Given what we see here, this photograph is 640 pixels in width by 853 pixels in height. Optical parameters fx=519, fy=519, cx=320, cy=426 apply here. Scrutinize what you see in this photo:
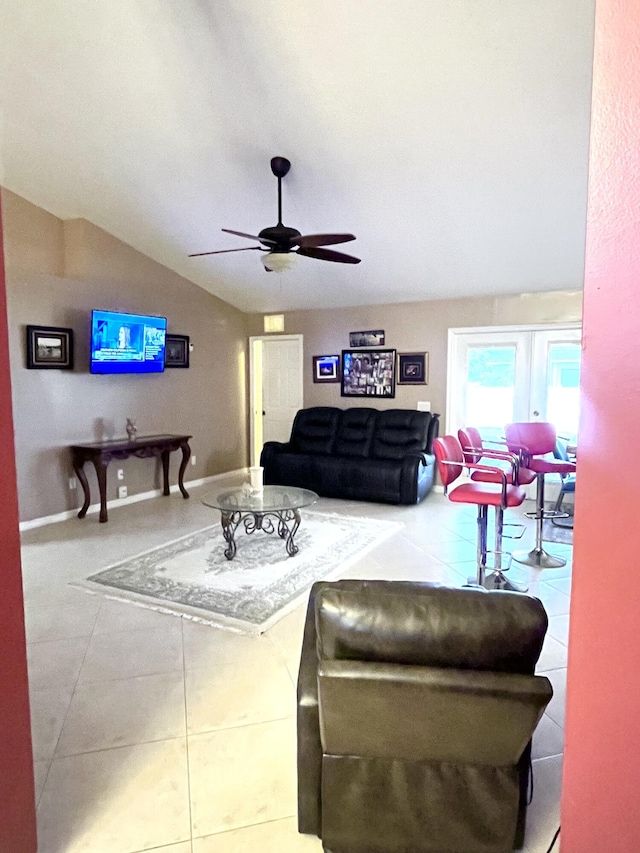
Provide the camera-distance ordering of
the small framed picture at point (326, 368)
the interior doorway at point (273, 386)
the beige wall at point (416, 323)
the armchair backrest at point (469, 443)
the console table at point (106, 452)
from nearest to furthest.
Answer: the armchair backrest at point (469, 443), the console table at point (106, 452), the beige wall at point (416, 323), the small framed picture at point (326, 368), the interior doorway at point (273, 386)

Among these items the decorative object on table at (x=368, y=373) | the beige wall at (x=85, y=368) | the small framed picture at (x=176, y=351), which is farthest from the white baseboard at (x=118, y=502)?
the decorative object on table at (x=368, y=373)

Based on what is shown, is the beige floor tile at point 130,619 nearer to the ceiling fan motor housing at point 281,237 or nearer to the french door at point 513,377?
the ceiling fan motor housing at point 281,237

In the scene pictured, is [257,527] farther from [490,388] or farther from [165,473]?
[490,388]

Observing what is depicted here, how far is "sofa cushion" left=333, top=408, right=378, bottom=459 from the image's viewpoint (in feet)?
20.6

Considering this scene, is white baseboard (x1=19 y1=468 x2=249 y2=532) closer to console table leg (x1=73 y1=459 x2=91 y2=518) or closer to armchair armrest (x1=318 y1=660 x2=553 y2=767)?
console table leg (x1=73 y1=459 x2=91 y2=518)

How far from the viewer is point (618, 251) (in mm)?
958

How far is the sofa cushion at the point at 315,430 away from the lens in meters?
6.53

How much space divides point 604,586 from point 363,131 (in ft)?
11.3

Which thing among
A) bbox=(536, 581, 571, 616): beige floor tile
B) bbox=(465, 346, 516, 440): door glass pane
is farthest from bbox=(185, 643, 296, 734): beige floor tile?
bbox=(465, 346, 516, 440): door glass pane

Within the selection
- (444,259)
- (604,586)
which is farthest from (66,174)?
(604,586)

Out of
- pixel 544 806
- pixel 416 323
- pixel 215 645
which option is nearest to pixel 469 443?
pixel 215 645

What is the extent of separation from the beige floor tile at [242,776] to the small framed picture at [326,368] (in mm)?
5204

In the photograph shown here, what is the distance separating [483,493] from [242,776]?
6.62 ft

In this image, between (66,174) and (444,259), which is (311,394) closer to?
(444,259)
